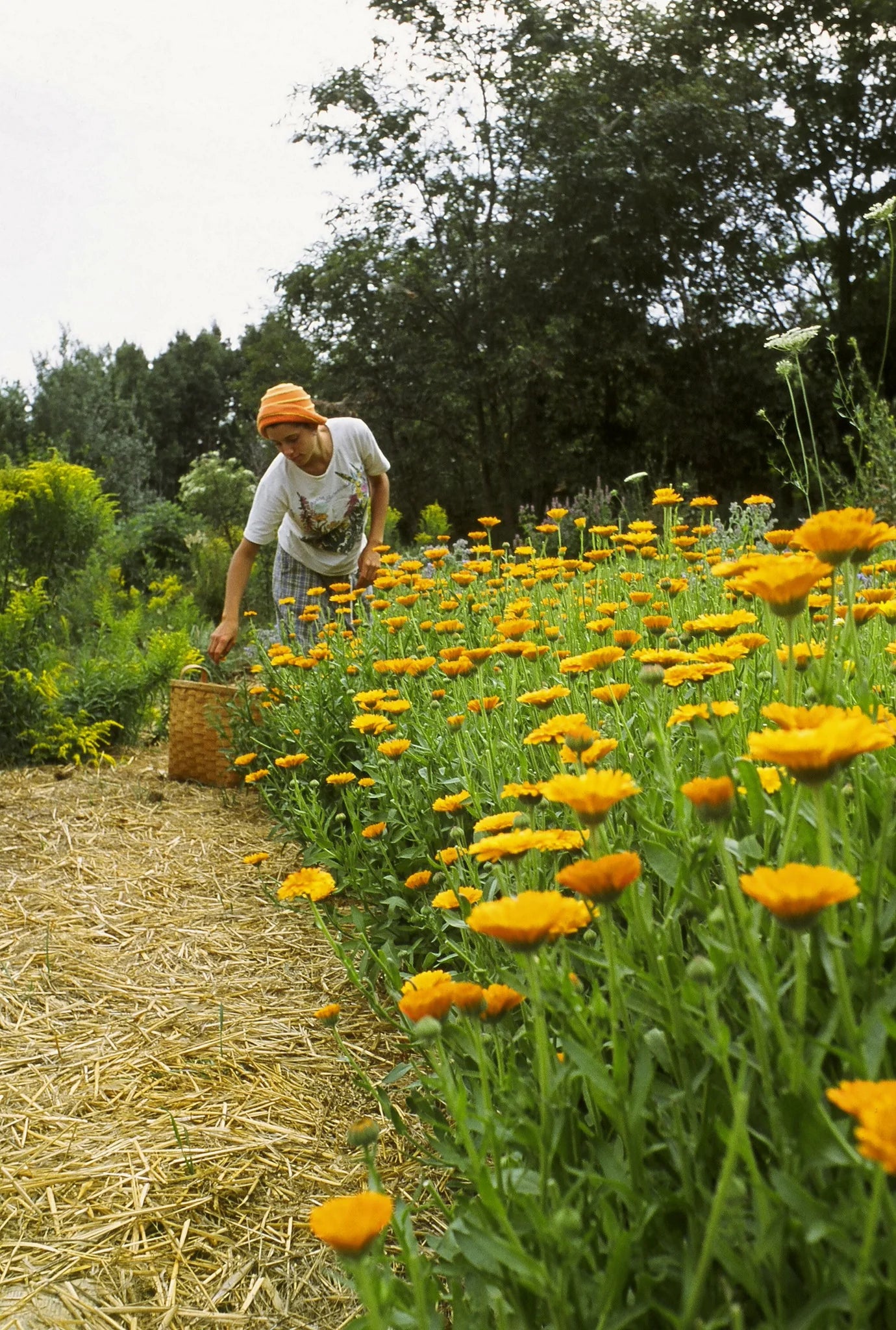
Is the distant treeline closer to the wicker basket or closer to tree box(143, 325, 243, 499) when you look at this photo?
the wicker basket

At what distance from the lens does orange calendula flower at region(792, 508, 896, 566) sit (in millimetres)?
1104

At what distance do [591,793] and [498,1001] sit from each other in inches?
10.8

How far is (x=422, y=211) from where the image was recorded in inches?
623

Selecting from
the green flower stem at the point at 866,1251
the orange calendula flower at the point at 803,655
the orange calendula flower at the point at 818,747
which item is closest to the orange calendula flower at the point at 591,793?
the orange calendula flower at the point at 818,747

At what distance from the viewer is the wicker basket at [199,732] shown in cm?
435

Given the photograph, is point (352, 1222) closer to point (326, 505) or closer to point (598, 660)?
point (598, 660)

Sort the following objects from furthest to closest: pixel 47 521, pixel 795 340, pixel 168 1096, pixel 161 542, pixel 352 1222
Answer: pixel 161 542, pixel 47 521, pixel 795 340, pixel 168 1096, pixel 352 1222

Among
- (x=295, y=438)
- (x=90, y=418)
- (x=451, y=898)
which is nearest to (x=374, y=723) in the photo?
(x=451, y=898)

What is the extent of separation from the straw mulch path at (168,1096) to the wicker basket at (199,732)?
2.87 feet

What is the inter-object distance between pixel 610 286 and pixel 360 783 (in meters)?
14.6

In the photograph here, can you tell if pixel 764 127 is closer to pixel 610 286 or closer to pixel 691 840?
pixel 610 286

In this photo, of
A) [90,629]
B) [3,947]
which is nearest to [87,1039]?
[3,947]

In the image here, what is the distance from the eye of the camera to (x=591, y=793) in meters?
0.97

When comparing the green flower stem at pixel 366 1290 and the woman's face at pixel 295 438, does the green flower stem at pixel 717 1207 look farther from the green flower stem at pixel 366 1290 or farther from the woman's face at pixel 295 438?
the woman's face at pixel 295 438
